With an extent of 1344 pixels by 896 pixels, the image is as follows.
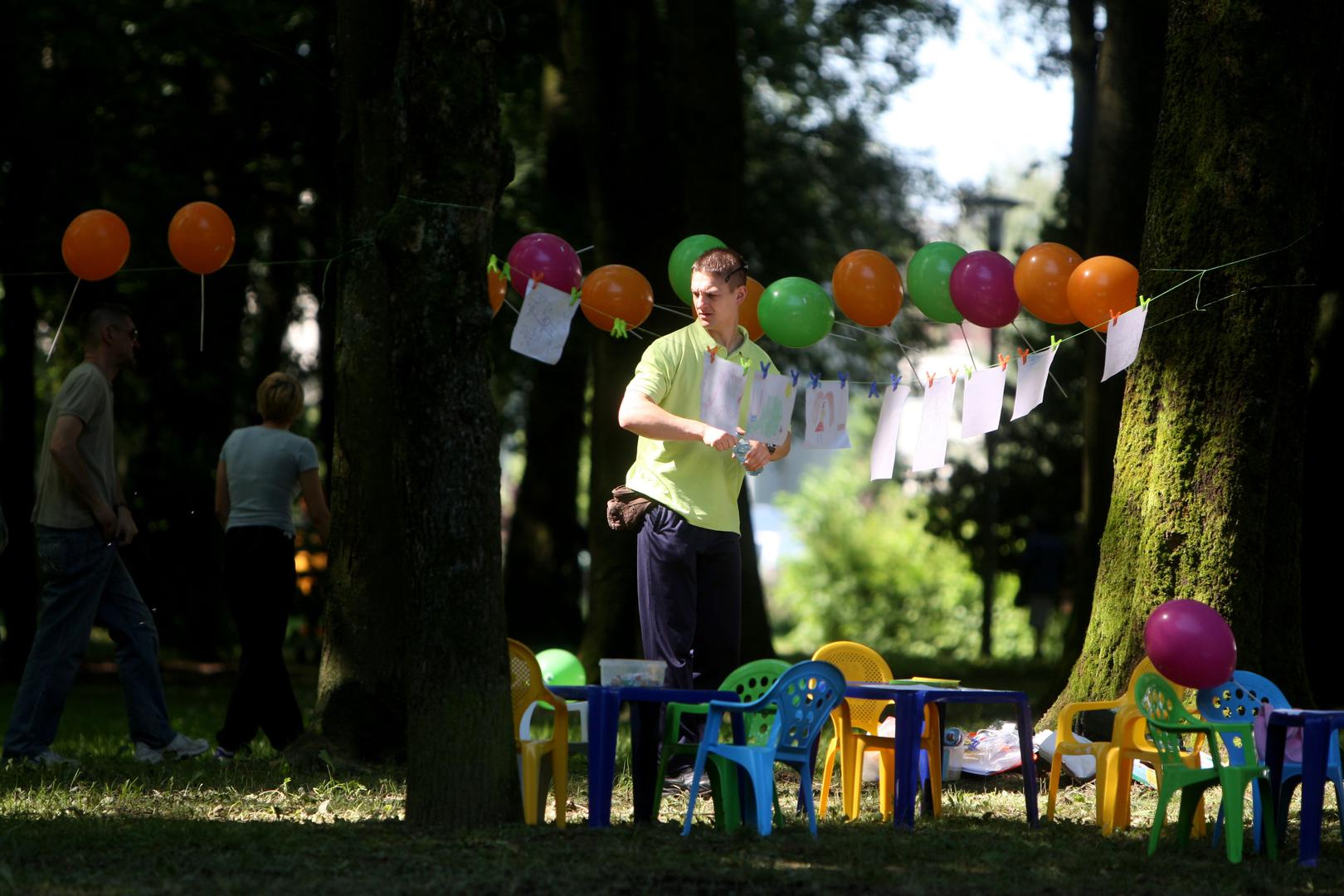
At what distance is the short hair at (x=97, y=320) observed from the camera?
6918 millimetres

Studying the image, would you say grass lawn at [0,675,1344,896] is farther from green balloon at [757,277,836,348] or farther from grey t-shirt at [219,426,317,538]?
green balloon at [757,277,836,348]

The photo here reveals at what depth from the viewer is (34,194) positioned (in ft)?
47.0

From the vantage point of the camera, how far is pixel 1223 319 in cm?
666

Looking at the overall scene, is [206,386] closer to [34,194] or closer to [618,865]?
[34,194]

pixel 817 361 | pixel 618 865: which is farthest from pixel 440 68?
pixel 817 361

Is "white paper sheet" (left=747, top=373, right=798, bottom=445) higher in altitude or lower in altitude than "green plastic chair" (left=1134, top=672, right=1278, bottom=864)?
higher

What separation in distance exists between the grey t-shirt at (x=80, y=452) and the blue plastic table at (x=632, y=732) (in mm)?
2636

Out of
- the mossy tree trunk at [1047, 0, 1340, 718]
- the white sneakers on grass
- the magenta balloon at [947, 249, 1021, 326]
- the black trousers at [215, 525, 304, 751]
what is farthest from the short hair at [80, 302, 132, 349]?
the mossy tree trunk at [1047, 0, 1340, 718]

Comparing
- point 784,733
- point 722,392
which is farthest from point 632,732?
point 722,392

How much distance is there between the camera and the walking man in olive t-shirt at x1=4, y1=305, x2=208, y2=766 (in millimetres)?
6684

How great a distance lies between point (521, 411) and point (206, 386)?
314 inches

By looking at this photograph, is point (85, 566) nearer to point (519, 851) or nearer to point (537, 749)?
point (537, 749)

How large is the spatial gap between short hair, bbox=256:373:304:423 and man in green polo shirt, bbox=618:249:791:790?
2086 mm

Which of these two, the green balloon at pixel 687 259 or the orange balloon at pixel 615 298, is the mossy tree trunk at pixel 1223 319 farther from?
the orange balloon at pixel 615 298
